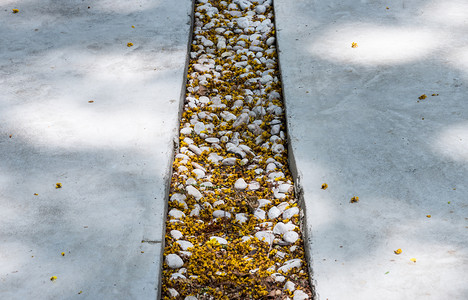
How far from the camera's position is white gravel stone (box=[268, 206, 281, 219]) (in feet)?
6.01

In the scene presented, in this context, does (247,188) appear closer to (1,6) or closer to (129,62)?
(129,62)

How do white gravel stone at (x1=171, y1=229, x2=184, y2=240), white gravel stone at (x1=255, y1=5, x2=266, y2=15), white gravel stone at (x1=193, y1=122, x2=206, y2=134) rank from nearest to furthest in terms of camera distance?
1. white gravel stone at (x1=171, y1=229, x2=184, y2=240)
2. white gravel stone at (x1=193, y1=122, x2=206, y2=134)
3. white gravel stone at (x1=255, y1=5, x2=266, y2=15)

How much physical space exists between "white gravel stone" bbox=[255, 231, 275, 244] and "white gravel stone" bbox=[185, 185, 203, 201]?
284 mm

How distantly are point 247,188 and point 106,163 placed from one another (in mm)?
564

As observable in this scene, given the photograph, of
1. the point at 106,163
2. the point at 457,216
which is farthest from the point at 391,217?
the point at 106,163

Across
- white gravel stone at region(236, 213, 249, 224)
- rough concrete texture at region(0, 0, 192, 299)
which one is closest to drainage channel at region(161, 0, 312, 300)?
white gravel stone at region(236, 213, 249, 224)

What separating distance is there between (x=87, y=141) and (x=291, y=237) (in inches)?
36.7

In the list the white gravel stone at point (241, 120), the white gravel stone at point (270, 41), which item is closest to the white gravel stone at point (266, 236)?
the white gravel stone at point (241, 120)

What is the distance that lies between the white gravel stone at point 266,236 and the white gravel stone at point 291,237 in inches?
1.8

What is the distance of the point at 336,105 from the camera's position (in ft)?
7.29

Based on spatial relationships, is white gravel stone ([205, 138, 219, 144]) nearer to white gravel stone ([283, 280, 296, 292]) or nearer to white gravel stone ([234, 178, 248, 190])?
white gravel stone ([234, 178, 248, 190])

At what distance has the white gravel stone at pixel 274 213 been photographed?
6.01ft

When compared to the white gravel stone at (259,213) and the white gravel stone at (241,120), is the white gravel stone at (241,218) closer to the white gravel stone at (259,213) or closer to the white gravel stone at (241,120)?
Answer: the white gravel stone at (259,213)

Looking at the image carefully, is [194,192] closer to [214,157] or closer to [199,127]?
[214,157]
